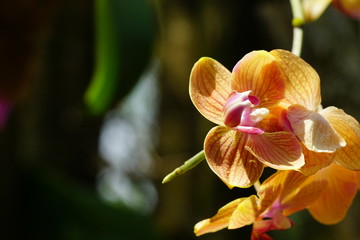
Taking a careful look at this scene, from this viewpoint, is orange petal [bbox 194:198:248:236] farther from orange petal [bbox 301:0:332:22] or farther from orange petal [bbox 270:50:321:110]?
orange petal [bbox 301:0:332:22]

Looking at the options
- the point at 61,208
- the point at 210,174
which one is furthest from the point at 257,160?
the point at 61,208

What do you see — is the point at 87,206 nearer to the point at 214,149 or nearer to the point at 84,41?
the point at 84,41

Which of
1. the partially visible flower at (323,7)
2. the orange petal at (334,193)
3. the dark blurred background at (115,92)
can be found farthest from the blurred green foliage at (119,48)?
→ the orange petal at (334,193)

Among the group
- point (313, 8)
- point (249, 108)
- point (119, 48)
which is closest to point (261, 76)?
point (249, 108)

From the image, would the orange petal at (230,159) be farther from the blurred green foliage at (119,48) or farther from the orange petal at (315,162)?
the blurred green foliage at (119,48)

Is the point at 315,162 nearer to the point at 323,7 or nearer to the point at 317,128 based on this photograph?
the point at 317,128

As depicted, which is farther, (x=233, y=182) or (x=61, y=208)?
(x=61, y=208)
